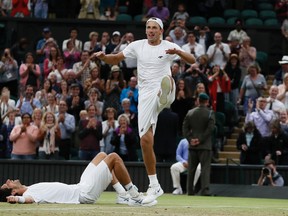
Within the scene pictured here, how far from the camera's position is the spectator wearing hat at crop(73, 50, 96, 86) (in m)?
24.5

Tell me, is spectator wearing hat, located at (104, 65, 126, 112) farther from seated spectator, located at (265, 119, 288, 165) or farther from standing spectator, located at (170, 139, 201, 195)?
seated spectator, located at (265, 119, 288, 165)

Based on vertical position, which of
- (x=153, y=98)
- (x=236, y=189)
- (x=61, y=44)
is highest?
(x=61, y=44)

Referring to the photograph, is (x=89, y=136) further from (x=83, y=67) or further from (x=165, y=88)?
(x=165, y=88)

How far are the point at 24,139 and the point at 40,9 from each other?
26.1ft

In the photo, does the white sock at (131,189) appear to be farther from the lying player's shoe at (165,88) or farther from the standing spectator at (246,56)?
the standing spectator at (246,56)

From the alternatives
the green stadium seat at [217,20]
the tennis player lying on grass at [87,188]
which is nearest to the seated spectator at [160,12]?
the green stadium seat at [217,20]

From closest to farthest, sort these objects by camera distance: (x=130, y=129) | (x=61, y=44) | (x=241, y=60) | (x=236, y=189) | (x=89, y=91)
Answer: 1. (x=236, y=189)
2. (x=130, y=129)
3. (x=89, y=91)
4. (x=241, y=60)
5. (x=61, y=44)

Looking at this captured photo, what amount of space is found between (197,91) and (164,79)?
334 inches

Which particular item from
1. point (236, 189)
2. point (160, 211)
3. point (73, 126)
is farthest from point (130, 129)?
point (160, 211)

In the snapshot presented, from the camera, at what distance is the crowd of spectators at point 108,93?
70.2ft

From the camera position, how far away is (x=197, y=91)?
2167cm

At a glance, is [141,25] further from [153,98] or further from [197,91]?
[153,98]

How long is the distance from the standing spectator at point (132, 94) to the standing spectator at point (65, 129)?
56.8 inches

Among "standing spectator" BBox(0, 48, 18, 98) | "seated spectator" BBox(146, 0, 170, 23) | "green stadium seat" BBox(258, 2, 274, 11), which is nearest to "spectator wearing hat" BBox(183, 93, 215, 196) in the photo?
"standing spectator" BBox(0, 48, 18, 98)
